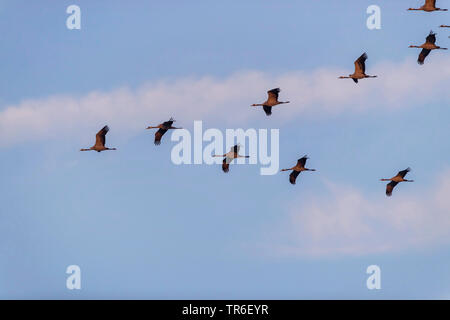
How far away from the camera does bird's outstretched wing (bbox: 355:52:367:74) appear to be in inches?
4364

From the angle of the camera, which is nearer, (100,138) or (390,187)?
(100,138)

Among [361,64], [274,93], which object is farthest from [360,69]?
[274,93]

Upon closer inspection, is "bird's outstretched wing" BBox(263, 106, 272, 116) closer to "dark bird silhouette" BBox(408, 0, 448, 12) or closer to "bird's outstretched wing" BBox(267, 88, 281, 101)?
"bird's outstretched wing" BBox(267, 88, 281, 101)

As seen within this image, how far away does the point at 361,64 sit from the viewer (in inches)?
4387

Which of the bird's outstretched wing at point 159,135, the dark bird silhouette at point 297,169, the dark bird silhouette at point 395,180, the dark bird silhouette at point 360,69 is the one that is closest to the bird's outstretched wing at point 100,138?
the bird's outstretched wing at point 159,135

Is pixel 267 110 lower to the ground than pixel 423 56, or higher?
lower

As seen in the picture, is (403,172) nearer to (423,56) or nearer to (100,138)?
(423,56)

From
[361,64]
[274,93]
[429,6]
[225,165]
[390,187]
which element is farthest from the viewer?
[390,187]

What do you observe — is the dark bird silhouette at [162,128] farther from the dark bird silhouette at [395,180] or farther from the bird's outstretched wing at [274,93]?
the dark bird silhouette at [395,180]

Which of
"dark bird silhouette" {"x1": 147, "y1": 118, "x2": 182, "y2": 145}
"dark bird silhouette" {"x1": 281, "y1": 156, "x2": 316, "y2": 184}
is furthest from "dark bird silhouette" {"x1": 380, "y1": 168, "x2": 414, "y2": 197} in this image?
"dark bird silhouette" {"x1": 147, "y1": 118, "x2": 182, "y2": 145}

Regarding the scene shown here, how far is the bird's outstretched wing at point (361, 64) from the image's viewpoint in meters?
111
